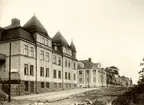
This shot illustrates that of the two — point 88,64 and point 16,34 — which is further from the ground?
point 16,34

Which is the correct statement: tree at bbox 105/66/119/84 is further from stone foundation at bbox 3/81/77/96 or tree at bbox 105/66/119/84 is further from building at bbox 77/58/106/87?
stone foundation at bbox 3/81/77/96

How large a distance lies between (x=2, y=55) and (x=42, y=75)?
325 inches

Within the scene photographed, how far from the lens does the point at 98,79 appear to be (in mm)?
76875

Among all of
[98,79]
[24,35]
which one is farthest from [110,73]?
[24,35]

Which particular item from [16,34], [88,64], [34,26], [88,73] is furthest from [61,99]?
[88,64]

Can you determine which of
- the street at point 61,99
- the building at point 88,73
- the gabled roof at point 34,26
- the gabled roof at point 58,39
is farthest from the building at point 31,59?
the building at point 88,73

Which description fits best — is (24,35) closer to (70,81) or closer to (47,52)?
(47,52)

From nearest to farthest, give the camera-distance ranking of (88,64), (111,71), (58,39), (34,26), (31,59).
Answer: (31,59), (34,26), (58,39), (88,64), (111,71)

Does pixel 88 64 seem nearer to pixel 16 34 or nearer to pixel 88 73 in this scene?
pixel 88 73

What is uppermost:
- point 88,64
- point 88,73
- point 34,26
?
point 34,26

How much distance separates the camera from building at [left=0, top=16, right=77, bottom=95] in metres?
→ 32.1

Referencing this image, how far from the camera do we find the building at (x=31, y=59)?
32062 millimetres

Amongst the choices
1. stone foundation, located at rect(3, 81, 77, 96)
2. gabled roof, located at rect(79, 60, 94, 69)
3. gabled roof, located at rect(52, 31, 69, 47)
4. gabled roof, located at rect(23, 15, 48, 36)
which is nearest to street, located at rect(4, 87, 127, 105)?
stone foundation, located at rect(3, 81, 77, 96)

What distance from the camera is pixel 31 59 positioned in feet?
113
